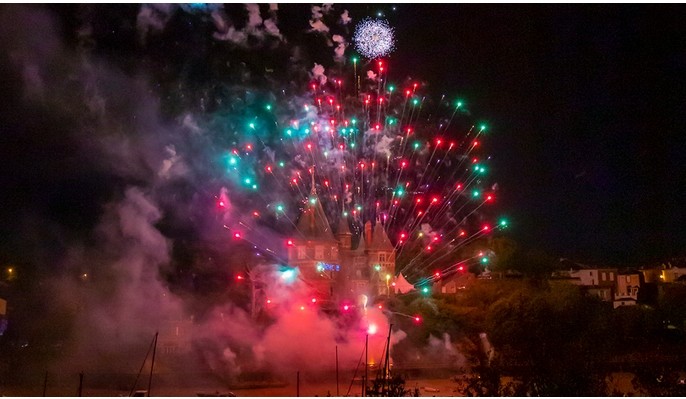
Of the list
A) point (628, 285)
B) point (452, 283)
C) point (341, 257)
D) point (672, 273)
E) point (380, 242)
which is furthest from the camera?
point (380, 242)

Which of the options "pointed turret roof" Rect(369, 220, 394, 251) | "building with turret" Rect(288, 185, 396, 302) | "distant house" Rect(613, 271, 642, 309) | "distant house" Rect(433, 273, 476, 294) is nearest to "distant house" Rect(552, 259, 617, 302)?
"distant house" Rect(613, 271, 642, 309)

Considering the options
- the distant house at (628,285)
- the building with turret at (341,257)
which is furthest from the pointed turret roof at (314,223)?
the distant house at (628,285)

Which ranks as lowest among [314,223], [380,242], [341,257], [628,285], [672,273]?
[628,285]

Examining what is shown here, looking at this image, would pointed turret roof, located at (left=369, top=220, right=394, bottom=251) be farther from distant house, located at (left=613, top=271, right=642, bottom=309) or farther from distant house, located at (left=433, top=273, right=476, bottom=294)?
distant house, located at (left=613, top=271, right=642, bottom=309)

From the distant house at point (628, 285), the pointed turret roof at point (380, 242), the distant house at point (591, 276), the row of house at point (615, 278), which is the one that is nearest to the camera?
the row of house at point (615, 278)

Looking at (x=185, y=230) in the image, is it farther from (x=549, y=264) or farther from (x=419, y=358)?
(x=549, y=264)

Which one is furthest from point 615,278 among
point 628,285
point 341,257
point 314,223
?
point 314,223

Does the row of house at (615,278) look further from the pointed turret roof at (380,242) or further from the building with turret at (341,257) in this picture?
the pointed turret roof at (380,242)

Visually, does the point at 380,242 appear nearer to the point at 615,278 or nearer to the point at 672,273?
the point at 615,278
